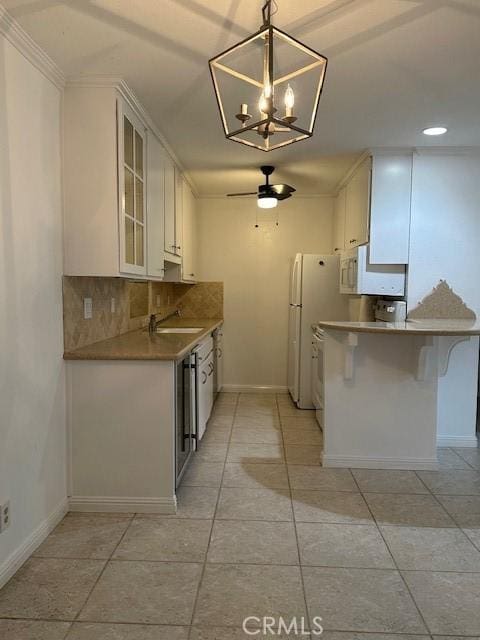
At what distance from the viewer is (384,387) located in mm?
3088

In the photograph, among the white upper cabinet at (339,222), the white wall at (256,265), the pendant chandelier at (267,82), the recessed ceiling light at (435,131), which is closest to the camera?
the pendant chandelier at (267,82)

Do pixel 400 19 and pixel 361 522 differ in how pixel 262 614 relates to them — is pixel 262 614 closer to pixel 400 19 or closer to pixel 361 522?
pixel 361 522

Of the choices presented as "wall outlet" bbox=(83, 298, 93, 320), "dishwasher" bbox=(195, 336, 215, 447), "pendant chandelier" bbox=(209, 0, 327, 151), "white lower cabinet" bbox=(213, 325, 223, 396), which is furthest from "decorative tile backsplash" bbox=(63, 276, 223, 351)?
"pendant chandelier" bbox=(209, 0, 327, 151)

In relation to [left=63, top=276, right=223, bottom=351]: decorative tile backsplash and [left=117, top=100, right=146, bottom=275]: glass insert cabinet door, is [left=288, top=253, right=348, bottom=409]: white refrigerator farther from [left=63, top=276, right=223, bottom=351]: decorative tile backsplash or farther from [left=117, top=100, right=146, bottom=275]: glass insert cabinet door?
[left=117, top=100, right=146, bottom=275]: glass insert cabinet door

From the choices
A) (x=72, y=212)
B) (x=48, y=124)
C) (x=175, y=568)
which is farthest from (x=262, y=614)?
(x=48, y=124)

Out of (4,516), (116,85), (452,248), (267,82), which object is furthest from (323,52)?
(4,516)

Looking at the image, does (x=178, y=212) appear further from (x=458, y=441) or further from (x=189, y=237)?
(x=458, y=441)

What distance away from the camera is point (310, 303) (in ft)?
15.3

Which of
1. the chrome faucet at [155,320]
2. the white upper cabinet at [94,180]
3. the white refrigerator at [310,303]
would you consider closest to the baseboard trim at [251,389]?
the white refrigerator at [310,303]

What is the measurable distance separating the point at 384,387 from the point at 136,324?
2.10m

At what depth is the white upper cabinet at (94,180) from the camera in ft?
7.86

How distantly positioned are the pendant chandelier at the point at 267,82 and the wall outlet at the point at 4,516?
173 centimetres

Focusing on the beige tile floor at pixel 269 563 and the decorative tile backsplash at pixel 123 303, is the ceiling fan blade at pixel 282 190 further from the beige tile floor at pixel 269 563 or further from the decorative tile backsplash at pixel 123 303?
the beige tile floor at pixel 269 563

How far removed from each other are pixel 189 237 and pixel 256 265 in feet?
3.24
